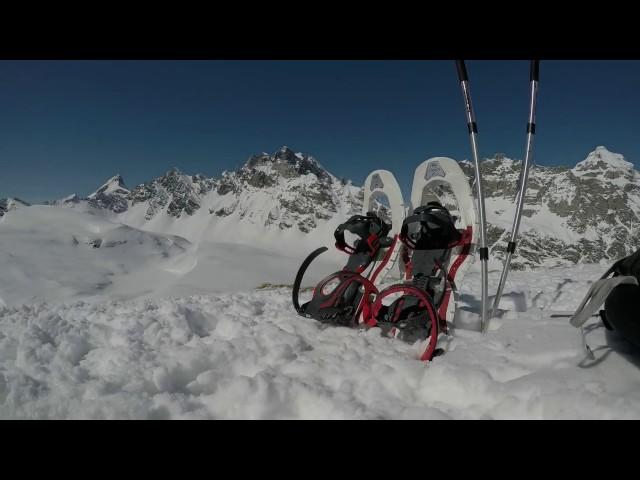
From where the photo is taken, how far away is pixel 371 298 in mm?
4594

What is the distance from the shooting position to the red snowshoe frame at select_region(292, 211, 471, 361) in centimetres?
376

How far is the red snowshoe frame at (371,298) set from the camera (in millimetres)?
3758

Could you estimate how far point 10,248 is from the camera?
7138cm

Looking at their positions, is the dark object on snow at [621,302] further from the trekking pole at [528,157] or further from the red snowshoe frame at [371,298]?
the trekking pole at [528,157]

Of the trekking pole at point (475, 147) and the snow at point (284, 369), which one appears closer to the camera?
the snow at point (284, 369)

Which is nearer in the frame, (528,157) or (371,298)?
(528,157)

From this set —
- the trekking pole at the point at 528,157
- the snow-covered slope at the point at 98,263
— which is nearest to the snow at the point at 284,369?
the trekking pole at the point at 528,157
